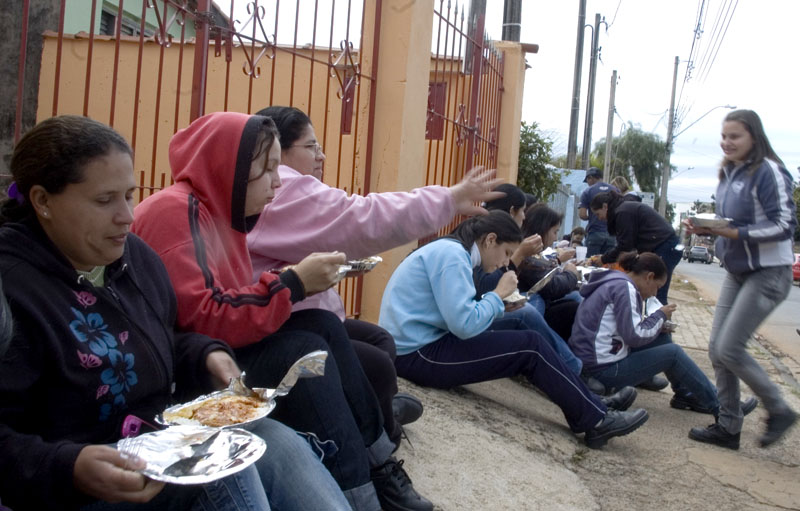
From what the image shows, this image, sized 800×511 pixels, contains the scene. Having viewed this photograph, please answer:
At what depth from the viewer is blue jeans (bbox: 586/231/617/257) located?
388 inches

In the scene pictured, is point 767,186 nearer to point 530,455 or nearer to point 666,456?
point 666,456

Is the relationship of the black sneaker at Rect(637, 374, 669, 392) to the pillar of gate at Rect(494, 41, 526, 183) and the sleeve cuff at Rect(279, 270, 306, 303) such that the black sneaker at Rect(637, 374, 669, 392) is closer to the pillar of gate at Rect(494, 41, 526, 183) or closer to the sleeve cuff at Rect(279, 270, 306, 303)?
the pillar of gate at Rect(494, 41, 526, 183)

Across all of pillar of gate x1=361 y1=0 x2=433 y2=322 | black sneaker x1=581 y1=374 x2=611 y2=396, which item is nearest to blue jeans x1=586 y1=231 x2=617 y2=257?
black sneaker x1=581 y1=374 x2=611 y2=396

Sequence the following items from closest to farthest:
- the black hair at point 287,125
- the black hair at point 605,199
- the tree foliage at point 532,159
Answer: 1. the black hair at point 287,125
2. the black hair at point 605,199
3. the tree foliage at point 532,159

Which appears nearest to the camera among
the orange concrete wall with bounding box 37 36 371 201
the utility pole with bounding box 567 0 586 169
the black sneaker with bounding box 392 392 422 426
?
the black sneaker with bounding box 392 392 422 426

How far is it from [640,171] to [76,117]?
6237 centimetres

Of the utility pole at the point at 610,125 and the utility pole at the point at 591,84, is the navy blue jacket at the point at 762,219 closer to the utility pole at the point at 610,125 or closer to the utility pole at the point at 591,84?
the utility pole at the point at 591,84

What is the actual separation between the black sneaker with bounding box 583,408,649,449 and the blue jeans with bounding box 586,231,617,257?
5636 millimetres

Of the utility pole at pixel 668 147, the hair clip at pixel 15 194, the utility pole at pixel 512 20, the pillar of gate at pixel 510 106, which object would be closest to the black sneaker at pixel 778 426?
the hair clip at pixel 15 194

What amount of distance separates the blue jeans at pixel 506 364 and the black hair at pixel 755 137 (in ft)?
5.35

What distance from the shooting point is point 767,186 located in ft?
14.6

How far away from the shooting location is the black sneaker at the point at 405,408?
3309 millimetres

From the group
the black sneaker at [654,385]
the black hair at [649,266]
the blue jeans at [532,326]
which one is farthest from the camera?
the black sneaker at [654,385]

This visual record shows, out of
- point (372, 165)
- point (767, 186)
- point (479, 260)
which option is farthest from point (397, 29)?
point (767, 186)
